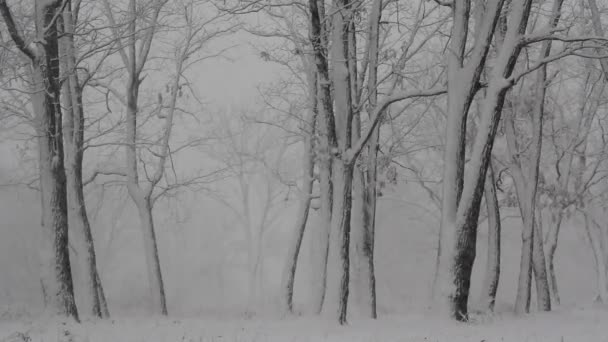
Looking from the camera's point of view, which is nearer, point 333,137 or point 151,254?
point 333,137

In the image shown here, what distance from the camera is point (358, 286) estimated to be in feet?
43.0

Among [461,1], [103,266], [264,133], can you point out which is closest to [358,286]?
[461,1]

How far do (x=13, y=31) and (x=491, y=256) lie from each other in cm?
1148

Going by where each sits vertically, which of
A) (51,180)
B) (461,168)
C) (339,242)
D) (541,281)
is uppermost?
(51,180)

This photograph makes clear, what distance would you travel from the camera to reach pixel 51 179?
9.90 m

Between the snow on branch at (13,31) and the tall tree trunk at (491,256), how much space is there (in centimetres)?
1053

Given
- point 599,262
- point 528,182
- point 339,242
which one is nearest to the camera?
point 339,242

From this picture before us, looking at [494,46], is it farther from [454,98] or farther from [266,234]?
[266,234]

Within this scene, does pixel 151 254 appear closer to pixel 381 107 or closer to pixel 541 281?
pixel 381 107

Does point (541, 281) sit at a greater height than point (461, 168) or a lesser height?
lesser

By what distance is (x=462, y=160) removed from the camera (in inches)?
348

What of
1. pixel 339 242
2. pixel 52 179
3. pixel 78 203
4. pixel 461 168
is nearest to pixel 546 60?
pixel 461 168

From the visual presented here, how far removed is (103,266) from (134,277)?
497 centimetres

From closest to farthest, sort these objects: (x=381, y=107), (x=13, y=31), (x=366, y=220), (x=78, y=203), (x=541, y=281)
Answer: (x=13, y=31), (x=381, y=107), (x=366, y=220), (x=78, y=203), (x=541, y=281)
